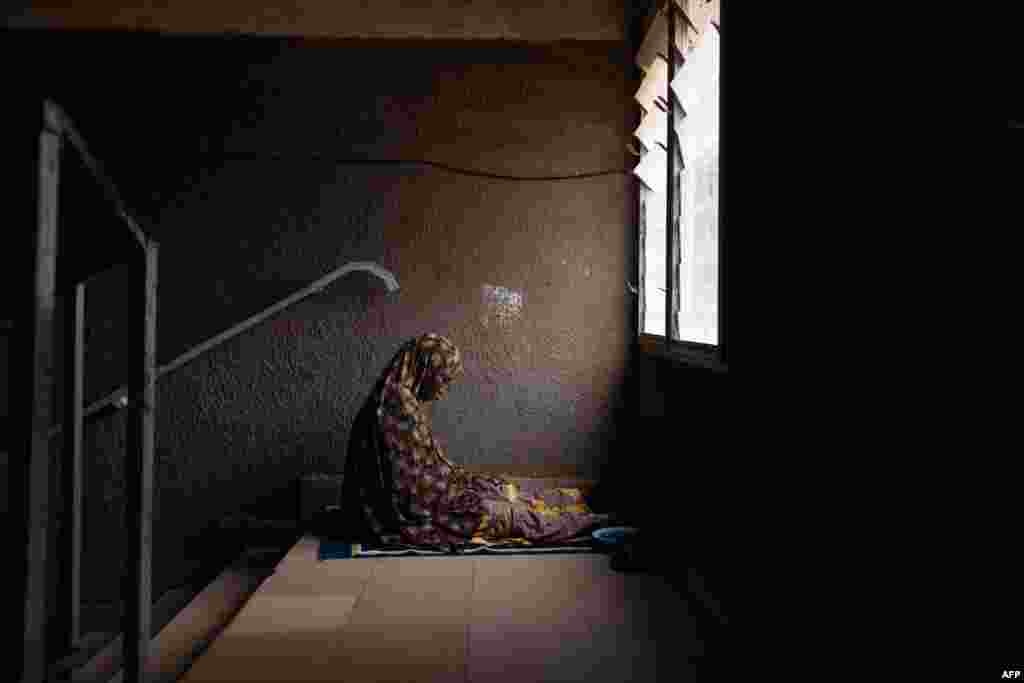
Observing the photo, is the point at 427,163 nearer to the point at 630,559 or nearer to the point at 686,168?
the point at 686,168

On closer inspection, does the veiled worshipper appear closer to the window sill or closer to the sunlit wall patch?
the sunlit wall patch

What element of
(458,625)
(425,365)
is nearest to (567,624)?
(458,625)

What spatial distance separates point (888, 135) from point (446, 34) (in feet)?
11.4

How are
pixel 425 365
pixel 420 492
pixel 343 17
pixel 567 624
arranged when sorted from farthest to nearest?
pixel 343 17, pixel 425 365, pixel 420 492, pixel 567 624

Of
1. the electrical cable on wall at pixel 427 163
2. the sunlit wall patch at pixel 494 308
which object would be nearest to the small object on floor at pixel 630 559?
the sunlit wall patch at pixel 494 308

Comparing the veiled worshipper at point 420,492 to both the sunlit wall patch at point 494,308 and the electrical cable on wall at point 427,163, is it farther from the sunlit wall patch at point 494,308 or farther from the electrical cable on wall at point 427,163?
the electrical cable on wall at point 427,163

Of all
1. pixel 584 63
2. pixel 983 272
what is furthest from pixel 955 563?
pixel 584 63

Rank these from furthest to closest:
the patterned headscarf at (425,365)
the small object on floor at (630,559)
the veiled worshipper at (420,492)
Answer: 1. the patterned headscarf at (425,365)
2. the veiled worshipper at (420,492)
3. the small object on floor at (630,559)

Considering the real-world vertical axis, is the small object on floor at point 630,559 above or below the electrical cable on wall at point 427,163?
below

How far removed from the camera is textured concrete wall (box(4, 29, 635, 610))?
15.1 feet

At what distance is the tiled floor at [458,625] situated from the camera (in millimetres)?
2336

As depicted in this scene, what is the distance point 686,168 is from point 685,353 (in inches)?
28.8

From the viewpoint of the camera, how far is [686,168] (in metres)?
3.35

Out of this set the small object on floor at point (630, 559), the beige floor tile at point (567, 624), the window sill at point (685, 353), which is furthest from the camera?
the small object on floor at point (630, 559)
